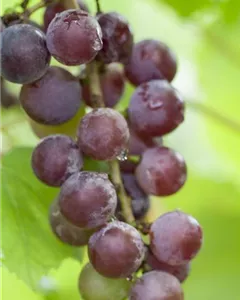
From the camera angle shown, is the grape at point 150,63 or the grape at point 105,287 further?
the grape at point 150,63

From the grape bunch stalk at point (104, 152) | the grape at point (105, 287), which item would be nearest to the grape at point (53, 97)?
the grape bunch stalk at point (104, 152)

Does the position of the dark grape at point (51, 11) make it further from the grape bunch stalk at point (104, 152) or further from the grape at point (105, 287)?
the grape at point (105, 287)

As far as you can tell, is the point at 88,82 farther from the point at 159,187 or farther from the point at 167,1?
the point at 167,1

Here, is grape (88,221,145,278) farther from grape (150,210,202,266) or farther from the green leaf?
the green leaf

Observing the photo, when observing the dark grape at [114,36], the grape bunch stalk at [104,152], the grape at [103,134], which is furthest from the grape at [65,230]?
the dark grape at [114,36]

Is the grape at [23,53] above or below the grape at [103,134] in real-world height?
above

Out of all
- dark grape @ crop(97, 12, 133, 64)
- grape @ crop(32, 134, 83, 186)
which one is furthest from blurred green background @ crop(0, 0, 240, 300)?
dark grape @ crop(97, 12, 133, 64)

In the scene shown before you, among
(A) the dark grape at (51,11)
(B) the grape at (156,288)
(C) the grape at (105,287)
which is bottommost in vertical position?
(C) the grape at (105,287)
